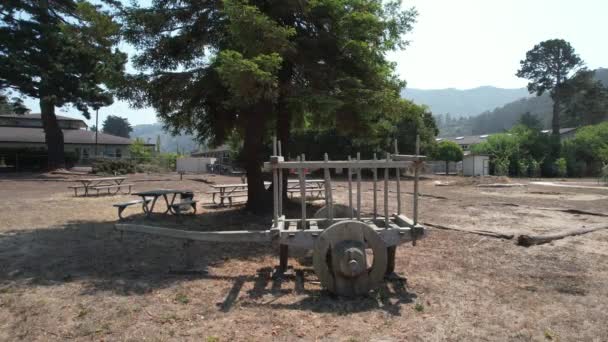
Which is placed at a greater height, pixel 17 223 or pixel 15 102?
pixel 15 102

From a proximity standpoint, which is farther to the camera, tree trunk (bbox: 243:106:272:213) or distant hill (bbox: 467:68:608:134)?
distant hill (bbox: 467:68:608:134)

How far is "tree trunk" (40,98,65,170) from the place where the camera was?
31.4 meters

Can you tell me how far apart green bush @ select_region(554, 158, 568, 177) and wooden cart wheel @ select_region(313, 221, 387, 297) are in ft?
147

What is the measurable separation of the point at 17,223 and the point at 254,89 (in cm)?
667

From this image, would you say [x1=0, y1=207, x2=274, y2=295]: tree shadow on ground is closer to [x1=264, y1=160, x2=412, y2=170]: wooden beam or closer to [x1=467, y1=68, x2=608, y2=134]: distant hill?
[x1=264, y1=160, x2=412, y2=170]: wooden beam

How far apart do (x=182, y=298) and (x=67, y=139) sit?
48.2 meters

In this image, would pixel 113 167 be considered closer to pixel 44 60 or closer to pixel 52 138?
pixel 52 138

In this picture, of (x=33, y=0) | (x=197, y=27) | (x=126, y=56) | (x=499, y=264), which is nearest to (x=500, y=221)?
(x=499, y=264)

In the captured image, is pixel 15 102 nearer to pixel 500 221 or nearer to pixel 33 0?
pixel 33 0

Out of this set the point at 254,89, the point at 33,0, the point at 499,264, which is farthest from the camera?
the point at 33,0

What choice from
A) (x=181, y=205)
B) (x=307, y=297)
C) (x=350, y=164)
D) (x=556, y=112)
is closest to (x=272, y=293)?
(x=307, y=297)

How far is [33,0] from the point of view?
89.7 ft

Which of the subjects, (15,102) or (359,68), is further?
(15,102)

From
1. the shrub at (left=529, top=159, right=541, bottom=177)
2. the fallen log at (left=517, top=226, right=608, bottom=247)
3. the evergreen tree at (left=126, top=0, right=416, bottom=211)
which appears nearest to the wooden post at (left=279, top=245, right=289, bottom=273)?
the evergreen tree at (left=126, top=0, right=416, bottom=211)
